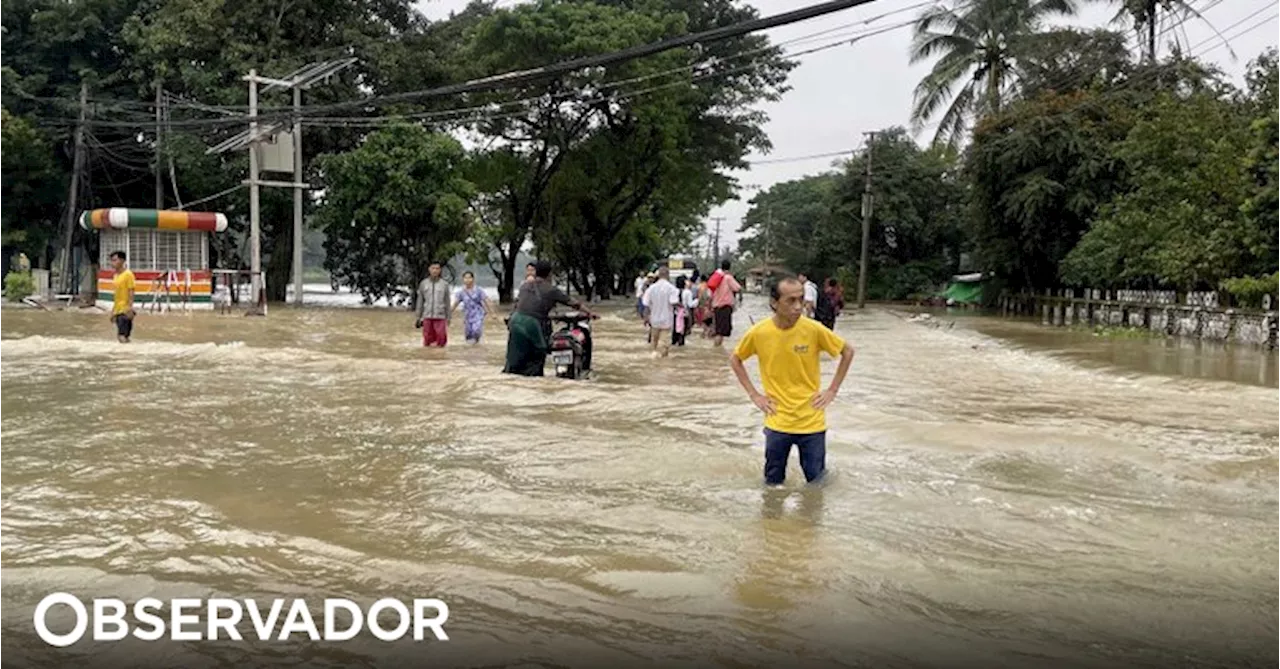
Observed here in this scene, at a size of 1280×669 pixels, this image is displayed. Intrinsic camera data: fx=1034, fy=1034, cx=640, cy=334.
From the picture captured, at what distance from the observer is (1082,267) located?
33.1 meters

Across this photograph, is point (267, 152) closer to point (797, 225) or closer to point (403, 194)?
point (403, 194)

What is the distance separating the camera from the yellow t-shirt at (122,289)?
15297 millimetres

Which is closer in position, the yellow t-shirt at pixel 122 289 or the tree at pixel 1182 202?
the yellow t-shirt at pixel 122 289

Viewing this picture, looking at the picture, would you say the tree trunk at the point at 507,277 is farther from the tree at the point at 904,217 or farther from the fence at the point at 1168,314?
the tree at the point at 904,217

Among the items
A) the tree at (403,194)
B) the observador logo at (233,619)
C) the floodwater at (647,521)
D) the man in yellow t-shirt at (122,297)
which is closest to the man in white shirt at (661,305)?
the floodwater at (647,521)

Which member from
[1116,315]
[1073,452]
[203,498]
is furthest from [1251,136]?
[203,498]

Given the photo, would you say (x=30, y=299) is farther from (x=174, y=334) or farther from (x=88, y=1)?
(x=174, y=334)

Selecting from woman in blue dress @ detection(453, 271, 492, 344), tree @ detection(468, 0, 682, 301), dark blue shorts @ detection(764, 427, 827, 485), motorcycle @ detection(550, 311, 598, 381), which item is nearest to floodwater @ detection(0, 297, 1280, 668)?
dark blue shorts @ detection(764, 427, 827, 485)

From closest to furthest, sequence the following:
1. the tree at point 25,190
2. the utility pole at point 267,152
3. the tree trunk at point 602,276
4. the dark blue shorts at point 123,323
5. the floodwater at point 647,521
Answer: the floodwater at point 647,521, the dark blue shorts at point 123,323, the utility pole at point 267,152, the tree at point 25,190, the tree trunk at point 602,276

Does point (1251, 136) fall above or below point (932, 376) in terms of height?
above

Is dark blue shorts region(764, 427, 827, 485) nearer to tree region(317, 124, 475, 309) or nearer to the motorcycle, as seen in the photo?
the motorcycle

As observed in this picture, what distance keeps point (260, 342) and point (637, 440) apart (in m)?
12.4

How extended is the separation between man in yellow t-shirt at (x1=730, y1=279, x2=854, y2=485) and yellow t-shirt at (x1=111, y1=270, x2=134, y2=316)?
11.8 m

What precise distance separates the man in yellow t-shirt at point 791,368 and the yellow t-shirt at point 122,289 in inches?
466
